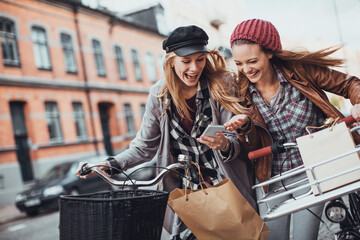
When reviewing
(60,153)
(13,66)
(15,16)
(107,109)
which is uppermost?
(15,16)

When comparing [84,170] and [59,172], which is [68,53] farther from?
[84,170]

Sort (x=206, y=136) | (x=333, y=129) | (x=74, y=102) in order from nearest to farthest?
(x=333, y=129)
(x=206, y=136)
(x=74, y=102)

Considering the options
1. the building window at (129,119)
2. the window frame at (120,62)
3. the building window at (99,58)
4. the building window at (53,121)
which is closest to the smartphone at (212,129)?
the building window at (53,121)

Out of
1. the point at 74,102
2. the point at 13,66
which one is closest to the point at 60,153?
the point at 74,102

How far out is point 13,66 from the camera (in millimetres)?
17172

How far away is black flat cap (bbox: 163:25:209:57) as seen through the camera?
2.44 metres

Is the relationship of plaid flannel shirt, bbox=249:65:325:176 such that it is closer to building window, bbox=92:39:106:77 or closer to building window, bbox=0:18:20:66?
building window, bbox=0:18:20:66

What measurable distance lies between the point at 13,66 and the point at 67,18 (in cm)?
477

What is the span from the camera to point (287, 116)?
244cm

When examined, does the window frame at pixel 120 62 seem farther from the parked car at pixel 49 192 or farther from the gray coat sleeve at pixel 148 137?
the gray coat sleeve at pixel 148 137

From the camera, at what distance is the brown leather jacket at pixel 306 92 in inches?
92.4

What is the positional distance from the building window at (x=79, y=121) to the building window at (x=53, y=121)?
129 cm

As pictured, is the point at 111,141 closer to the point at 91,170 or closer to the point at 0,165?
the point at 0,165

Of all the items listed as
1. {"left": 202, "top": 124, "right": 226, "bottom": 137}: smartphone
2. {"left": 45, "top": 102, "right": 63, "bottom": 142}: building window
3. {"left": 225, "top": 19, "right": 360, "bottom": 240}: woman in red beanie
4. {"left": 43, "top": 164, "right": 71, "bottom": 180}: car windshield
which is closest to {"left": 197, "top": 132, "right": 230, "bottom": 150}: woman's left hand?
{"left": 202, "top": 124, "right": 226, "bottom": 137}: smartphone
